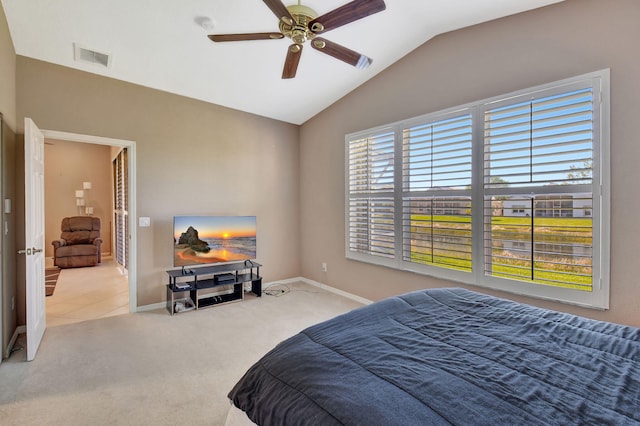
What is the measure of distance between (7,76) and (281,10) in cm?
268

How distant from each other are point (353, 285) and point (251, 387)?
3.08m

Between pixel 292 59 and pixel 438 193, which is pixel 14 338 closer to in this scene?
pixel 292 59

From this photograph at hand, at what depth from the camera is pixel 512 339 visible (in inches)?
53.1

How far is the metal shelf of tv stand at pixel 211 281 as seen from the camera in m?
3.71

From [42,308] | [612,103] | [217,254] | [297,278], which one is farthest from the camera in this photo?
[297,278]

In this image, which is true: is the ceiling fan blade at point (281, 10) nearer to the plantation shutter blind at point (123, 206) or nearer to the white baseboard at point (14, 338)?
the white baseboard at point (14, 338)

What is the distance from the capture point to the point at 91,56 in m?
3.09

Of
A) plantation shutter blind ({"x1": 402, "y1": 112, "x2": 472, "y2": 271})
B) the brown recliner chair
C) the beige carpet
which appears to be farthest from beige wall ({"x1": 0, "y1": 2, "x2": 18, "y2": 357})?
plantation shutter blind ({"x1": 402, "y1": 112, "x2": 472, "y2": 271})

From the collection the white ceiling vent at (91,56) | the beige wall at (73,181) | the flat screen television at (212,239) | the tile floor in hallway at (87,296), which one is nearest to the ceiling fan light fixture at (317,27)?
the white ceiling vent at (91,56)

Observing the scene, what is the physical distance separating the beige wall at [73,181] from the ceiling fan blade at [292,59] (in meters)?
7.18

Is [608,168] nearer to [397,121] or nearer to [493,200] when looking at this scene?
[493,200]

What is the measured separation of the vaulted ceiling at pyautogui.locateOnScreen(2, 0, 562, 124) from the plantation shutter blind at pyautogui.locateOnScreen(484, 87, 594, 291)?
0.89 meters

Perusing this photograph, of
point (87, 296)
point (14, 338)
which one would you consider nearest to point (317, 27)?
point (14, 338)

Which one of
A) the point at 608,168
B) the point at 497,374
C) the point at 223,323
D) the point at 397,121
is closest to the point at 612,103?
the point at 608,168
